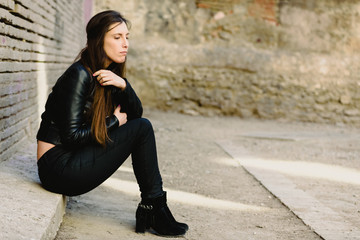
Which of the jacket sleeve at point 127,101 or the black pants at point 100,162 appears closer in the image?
the black pants at point 100,162

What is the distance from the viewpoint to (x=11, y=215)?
7.38 feet

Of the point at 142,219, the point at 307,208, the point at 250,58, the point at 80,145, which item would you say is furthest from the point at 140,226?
the point at 250,58

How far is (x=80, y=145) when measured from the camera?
271 centimetres

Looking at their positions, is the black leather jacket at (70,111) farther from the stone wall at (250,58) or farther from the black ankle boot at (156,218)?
the stone wall at (250,58)

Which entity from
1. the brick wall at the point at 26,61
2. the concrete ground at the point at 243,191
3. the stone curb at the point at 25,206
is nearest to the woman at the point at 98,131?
the stone curb at the point at 25,206

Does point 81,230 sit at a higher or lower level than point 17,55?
lower

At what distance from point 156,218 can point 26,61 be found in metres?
2.06

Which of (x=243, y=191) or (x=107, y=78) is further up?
(x=107, y=78)

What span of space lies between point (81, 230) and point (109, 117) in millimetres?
673

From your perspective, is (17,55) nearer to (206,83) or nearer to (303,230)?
(303,230)

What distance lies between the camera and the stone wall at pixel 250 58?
32.9 feet

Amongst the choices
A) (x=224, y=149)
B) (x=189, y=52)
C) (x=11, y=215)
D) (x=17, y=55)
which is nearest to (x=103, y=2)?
(x=189, y=52)

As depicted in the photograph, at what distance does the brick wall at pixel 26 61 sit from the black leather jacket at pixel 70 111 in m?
0.74

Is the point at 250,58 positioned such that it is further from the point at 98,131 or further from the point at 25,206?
the point at 25,206
